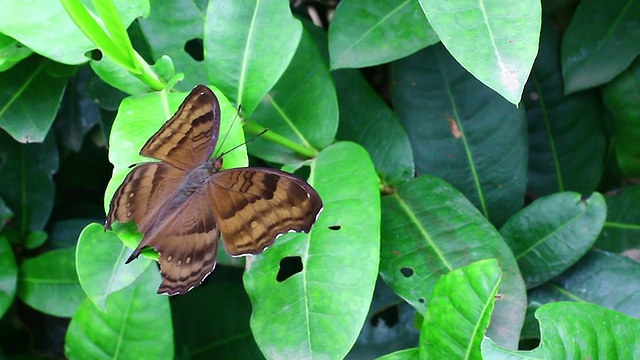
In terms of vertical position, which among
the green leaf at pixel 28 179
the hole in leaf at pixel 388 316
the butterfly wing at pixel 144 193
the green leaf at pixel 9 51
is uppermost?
the green leaf at pixel 9 51

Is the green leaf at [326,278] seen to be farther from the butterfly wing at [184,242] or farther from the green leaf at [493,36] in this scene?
the green leaf at [493,36]

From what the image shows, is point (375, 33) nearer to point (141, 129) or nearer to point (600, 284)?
point (141, 129)

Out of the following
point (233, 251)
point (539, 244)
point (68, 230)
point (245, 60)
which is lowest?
point (68, 230)

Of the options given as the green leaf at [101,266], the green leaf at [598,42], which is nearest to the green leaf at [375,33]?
the green leaf at [598,42]

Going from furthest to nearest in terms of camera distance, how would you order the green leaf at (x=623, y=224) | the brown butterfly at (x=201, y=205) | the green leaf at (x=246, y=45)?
the green leaf at (x=623, y=224)
the green leaf at (x=246, y=45)
the brown butterfly at (x=201, y=205)

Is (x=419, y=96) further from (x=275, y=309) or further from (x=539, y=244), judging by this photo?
(x=275, y=309)

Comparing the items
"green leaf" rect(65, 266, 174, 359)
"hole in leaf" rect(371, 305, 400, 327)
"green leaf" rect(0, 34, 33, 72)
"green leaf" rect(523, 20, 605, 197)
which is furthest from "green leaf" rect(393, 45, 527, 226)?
"green leaf" rect(0, 34, 33, 72)

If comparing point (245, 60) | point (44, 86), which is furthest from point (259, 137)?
point (44, 86)
